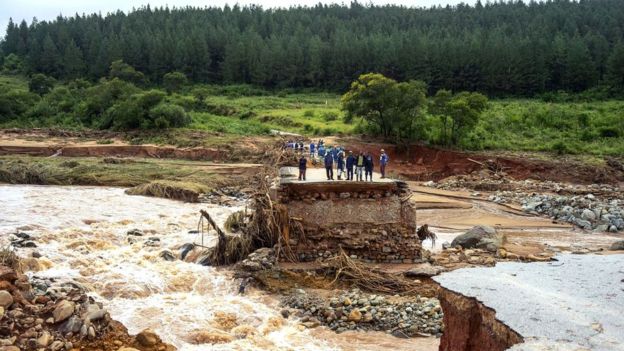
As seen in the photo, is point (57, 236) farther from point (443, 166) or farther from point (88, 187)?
point (443, 166)

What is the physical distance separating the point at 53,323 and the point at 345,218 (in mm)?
7625

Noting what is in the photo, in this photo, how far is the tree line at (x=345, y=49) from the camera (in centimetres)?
6888

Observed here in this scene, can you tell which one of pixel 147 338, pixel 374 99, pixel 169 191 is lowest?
pixel 169 191

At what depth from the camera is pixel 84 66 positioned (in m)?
83.0

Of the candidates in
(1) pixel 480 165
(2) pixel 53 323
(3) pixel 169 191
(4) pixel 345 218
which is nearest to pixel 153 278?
(2) pixel 53 323

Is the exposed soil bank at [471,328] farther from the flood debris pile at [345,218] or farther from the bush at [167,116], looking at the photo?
the bush at [167,116]

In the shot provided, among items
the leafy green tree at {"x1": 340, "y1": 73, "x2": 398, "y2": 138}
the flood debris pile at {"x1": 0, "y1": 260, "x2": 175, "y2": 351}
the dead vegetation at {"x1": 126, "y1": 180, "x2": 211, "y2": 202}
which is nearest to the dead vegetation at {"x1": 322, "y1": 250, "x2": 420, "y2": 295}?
the flood debris pile at {"x1": 0, "y1": 260, "x2": 175, "y2": 351}

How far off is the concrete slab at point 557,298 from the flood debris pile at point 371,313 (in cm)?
377

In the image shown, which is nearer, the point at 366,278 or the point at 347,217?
the point at 366,278

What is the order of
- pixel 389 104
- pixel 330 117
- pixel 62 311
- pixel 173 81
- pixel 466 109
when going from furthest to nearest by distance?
1. pixel 173 81
2. pixel 330 117
3. pixel 389 104
4. pixel 466 109
5. pixel 62 311

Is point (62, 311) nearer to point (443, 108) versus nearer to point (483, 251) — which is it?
point (483, 251)

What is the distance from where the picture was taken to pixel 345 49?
77750 mm

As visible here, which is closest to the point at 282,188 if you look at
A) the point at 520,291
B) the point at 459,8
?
the point at 520,291

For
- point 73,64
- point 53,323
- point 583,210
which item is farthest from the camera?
point 73,64
